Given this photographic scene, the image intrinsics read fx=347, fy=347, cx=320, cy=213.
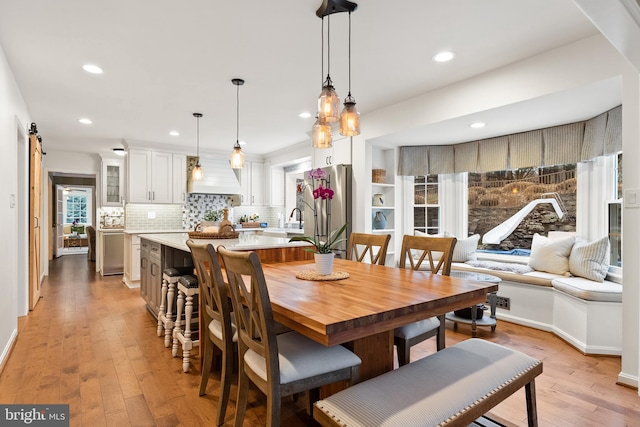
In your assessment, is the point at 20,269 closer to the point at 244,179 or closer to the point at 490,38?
the point at 244,179

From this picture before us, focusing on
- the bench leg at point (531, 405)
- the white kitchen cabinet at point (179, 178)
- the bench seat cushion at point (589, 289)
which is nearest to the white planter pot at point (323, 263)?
the bench leg at point (531, 405)

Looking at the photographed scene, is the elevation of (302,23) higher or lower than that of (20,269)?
higher

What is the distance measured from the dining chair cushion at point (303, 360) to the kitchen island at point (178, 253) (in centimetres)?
108

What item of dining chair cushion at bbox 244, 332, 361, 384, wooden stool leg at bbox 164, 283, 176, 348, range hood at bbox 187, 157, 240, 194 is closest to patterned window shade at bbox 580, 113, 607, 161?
dining chair cushion at bbox 244, 332, 361, 384

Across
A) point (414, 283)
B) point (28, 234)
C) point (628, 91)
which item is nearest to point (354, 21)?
point (414, 283)

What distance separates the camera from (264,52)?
272cm

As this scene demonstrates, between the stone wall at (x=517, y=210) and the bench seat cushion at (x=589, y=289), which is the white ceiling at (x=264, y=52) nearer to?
the stone wall at (x=517, y=210)

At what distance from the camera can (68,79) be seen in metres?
3.24

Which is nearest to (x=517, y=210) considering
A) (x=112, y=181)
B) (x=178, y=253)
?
(x=178, y=253)

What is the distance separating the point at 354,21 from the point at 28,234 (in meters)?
4.14

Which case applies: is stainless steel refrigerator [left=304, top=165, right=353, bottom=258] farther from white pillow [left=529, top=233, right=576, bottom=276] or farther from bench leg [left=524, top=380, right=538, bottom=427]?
bench leg [left=524, top=380, right=538, bottom=427]

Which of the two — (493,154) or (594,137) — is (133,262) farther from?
(594,137)

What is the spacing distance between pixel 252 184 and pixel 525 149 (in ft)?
16.2

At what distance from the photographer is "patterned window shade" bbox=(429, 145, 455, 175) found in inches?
183
